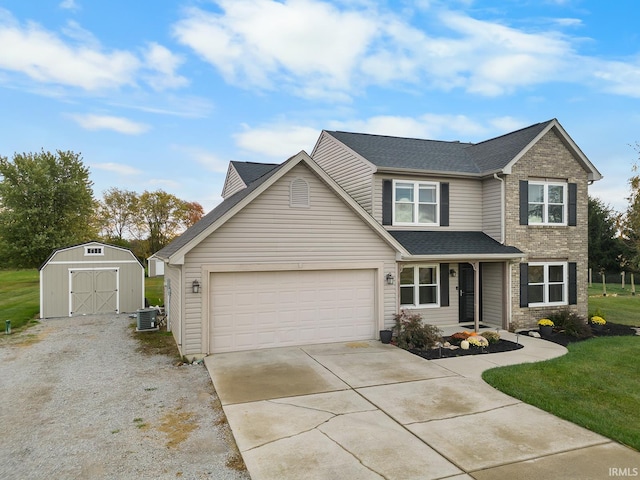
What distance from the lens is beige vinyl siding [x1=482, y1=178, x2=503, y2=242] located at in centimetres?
1417

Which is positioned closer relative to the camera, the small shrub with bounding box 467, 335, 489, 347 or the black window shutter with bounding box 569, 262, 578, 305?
the small shrub with bounding box 467, 335, 489, 347

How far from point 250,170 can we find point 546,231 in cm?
1239

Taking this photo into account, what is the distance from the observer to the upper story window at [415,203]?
14.1 meters

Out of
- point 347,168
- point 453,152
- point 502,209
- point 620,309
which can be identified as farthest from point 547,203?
point 620,309

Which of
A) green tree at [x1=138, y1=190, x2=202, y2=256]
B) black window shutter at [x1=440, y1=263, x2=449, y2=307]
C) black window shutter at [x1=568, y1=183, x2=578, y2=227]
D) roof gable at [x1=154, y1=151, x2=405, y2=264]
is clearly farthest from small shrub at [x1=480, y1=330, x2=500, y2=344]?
green tree at [x1=138, y1=190, x2=202, y2=256]

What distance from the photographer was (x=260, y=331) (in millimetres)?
10781

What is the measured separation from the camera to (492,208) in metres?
14.5

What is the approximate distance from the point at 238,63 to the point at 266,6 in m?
4.93

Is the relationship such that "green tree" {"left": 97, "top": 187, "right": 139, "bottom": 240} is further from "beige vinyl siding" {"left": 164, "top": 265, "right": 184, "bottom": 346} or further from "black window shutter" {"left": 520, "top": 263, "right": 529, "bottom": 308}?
"black window shutter" {"left": 520, "top": 263, "right": 529, "bottom": 308}

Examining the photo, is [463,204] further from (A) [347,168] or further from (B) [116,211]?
(B) [116,211]

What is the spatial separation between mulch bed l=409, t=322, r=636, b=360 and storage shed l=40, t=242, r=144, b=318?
12989mm

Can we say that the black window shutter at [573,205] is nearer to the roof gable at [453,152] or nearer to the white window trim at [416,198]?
the roof gable at [453,152]

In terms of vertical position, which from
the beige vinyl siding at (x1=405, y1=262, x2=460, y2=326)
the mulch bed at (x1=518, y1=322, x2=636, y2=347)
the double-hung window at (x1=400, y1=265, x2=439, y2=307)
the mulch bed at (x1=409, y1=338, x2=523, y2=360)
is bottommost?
the mulch bed at (x1=518, y1=322, x2=636, y2=347)

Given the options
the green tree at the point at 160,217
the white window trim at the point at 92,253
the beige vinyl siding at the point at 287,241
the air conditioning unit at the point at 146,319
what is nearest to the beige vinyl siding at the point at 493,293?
the beige vinyl siding at the point at 287,241
